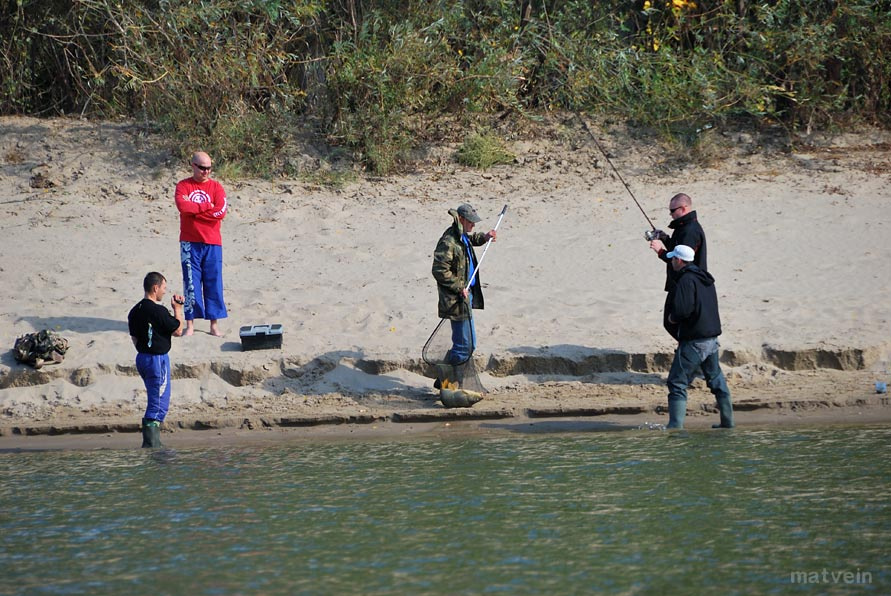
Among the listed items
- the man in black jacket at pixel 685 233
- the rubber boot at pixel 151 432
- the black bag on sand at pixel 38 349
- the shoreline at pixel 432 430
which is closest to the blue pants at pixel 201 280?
the black bag on sand at pixel 38 349

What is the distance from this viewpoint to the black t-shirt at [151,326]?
8.84 metres

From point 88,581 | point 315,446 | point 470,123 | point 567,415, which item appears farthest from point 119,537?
point 470,123

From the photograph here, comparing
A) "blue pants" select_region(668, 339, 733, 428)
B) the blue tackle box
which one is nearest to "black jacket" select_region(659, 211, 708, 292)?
"blue pants" select_region(668, 339, 733, 428)

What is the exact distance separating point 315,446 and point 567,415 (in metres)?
2.26

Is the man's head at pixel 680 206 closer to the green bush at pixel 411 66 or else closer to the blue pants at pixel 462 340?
the blue pants at pixel 462 340

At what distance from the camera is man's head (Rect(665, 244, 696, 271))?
8.85 metres

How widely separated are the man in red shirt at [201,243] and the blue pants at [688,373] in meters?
4.91

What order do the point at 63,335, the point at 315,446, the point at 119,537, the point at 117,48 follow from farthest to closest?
the point at 117,48
the point at 63,335
the point at 315,446
the point at 119,537

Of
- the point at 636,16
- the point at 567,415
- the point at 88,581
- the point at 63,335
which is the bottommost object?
the point at 88,581

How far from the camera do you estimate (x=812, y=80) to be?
1678cm

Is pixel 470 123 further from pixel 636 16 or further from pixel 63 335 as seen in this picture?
pixel 63 335

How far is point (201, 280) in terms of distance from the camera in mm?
11508

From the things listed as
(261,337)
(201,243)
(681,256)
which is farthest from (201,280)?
(681,256)

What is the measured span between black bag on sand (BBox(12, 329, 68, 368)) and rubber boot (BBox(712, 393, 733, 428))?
6.32 metres
